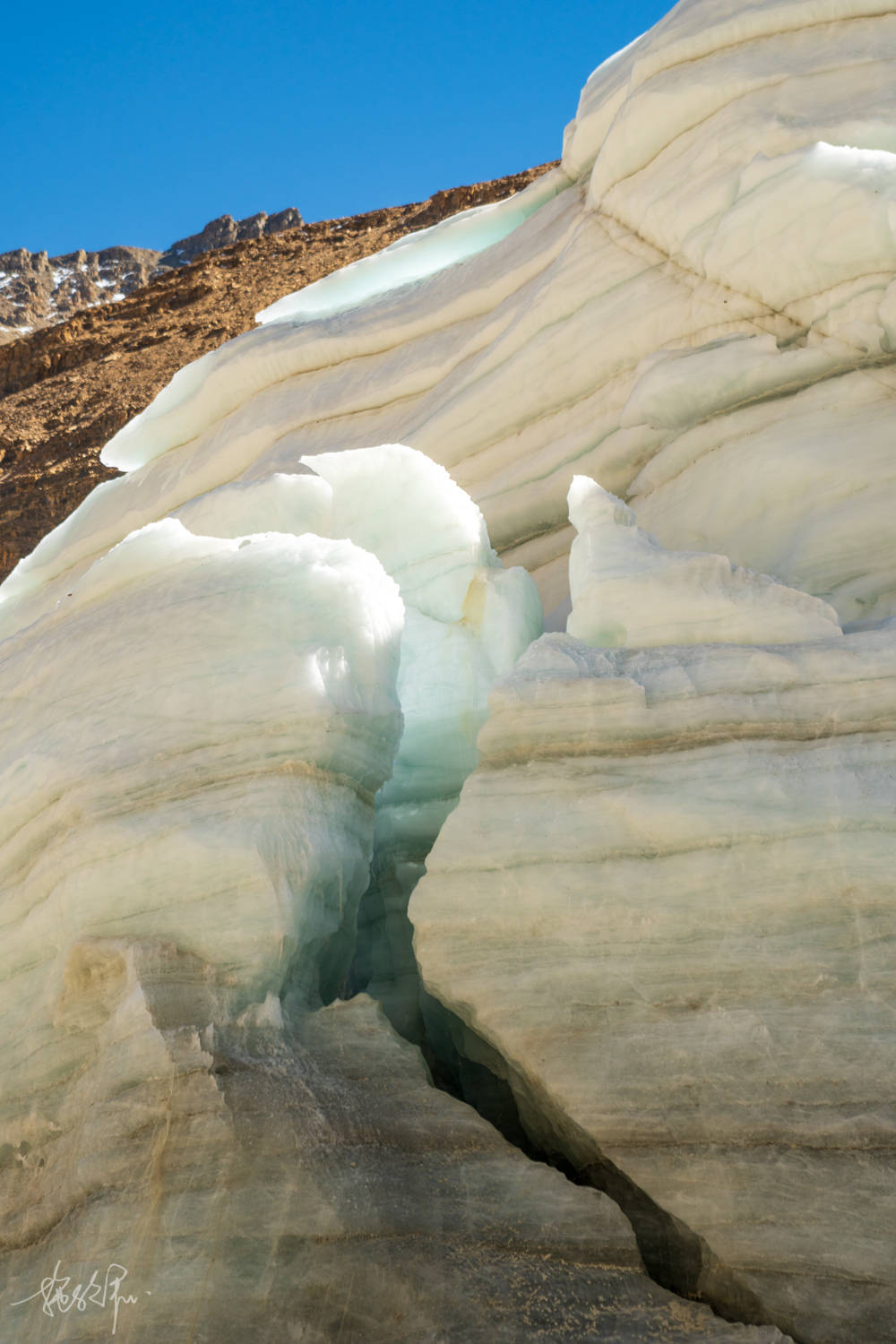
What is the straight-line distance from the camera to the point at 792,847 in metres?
3.29

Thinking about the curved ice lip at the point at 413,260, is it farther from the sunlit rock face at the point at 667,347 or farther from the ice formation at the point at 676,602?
the ice formation at the point at 676,602

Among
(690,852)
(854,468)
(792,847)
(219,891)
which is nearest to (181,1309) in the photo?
(219,891)

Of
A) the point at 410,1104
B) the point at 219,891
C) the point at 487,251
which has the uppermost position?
the point at 487,251

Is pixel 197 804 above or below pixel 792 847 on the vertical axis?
above

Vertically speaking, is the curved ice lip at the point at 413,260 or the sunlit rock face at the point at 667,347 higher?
the curved ice lip at the point at 413,260

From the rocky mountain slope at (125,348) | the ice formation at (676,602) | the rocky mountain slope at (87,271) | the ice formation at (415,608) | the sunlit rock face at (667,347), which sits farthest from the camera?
the rocky mountain slope at (87,271)

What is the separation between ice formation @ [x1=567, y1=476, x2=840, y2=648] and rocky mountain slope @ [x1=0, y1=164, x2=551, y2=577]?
1506 centimetres

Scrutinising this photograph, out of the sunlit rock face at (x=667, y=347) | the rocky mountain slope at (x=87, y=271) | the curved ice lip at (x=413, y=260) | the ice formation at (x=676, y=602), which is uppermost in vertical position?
the rocky mountain slope at (x=87, y=271)

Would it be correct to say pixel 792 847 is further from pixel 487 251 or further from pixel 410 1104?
pixel 487 251

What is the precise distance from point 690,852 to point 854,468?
2.63m

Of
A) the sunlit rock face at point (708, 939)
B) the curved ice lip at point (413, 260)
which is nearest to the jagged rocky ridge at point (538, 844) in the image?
the sunlit rock face at point (708, 939)

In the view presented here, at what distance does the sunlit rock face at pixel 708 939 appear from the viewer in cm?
282

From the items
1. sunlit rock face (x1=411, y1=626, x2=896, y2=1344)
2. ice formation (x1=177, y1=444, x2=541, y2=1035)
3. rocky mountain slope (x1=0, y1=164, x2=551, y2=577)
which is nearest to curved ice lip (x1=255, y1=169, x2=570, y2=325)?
ice formation (x1=177, y1=444, x2=541, y2=1035)

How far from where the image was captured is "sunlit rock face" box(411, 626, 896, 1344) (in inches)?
111
